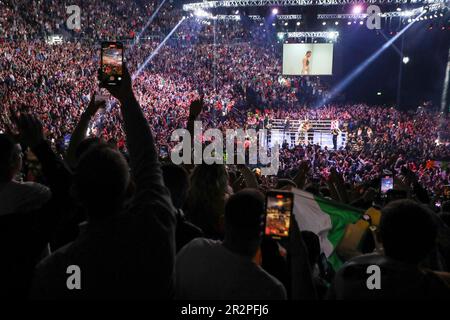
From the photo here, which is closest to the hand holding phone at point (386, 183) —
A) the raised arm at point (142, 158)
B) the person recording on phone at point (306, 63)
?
the raised arm at point (142, 158)

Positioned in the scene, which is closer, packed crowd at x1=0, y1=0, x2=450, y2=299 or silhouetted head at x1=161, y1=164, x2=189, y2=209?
packed crowd at x1=0, y1=0, x2=450, y2=299

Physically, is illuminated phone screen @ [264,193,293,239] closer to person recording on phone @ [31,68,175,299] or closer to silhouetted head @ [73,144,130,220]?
person recording on phone @ [31,68,175,299]

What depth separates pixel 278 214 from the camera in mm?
1890

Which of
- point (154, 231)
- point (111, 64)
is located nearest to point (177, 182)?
point (111, 64)

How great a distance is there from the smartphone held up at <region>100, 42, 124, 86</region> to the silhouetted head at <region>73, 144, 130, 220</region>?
637 millimetres

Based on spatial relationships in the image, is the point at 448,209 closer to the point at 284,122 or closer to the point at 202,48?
the point at 284,122

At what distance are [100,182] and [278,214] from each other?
2.38 feet

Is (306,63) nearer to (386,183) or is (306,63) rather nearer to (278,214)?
(386,183)

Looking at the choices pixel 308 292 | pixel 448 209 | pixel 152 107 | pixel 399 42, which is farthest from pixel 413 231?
pixel 399 42

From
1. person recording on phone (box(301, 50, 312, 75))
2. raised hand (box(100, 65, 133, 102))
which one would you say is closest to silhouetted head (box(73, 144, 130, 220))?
raised hand (box(100, 65, 133, 102))

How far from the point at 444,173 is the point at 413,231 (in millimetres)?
12986

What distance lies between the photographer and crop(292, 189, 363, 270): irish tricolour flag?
2.76 m

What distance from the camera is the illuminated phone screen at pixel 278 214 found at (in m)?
1.86
